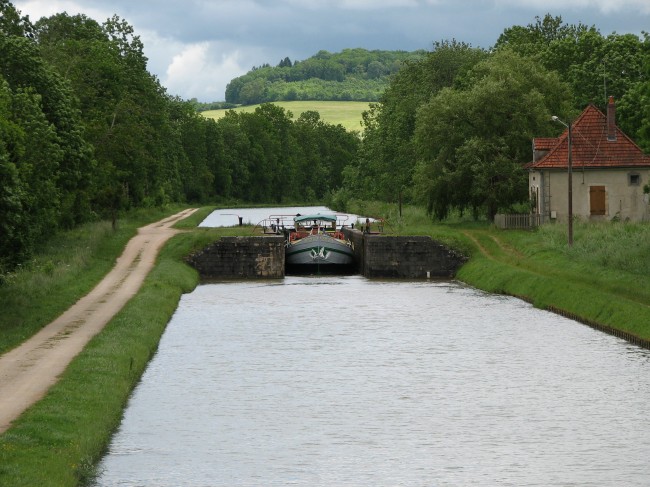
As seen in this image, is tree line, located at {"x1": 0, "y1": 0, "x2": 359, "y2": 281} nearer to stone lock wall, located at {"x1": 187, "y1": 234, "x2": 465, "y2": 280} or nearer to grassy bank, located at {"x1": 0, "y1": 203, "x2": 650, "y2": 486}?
grassy bank, located at {"x1": 0, "y1": 203, "x2": 650, "y2": 486}

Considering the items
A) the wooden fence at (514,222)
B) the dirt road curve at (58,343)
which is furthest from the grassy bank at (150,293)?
the wooden fence at (514,222)

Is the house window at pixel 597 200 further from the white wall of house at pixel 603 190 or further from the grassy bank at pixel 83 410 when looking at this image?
the grassy bank at pixel 83 410

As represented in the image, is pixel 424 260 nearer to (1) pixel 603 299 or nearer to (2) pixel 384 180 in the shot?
(1) pixel 603 299

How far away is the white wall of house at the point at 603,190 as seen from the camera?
73.4 metres

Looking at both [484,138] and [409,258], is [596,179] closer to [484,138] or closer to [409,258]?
[484,138]

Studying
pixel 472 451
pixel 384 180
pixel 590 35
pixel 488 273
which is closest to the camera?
pixel 472 451

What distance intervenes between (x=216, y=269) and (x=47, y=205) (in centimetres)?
1823

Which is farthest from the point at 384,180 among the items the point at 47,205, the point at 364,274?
the point at 47,205

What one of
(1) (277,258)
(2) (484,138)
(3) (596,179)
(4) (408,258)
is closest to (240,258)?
(1) (277,258)

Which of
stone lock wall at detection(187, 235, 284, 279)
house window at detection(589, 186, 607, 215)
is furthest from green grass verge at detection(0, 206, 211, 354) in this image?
house window at detection(589, 186, 607, 215)

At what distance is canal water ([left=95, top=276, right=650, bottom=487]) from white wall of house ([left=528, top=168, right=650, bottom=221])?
2301 centimetres

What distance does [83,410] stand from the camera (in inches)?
1104

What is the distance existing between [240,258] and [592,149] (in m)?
21.5

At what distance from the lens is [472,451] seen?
27.5 meters
